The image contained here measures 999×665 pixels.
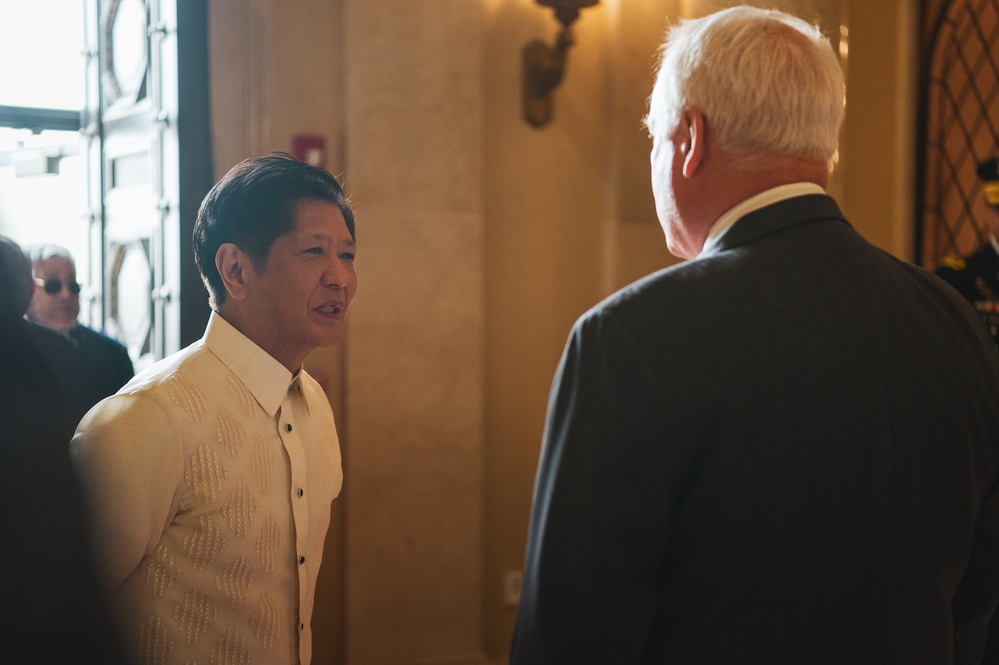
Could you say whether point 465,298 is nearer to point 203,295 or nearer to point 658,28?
point 203,295

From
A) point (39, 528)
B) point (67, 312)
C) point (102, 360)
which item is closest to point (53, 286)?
point (67, 312)

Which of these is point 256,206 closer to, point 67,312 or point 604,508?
point 604,508

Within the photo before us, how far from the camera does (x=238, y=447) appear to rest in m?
1.32

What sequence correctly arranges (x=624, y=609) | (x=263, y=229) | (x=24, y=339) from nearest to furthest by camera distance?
(x=24, y=339) → (x=624, y=609) → (x=263, y=229)

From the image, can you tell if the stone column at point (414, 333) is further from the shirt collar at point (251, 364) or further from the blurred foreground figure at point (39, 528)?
the blurred foreground figure at point (39, 528)

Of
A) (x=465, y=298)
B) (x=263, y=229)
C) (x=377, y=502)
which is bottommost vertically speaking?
(x=377, y=502)

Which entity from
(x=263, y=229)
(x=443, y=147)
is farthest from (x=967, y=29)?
(x=263, y=229)

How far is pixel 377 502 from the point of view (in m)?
3.14

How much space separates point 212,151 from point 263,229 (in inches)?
68.3

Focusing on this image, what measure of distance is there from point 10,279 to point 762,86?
0.88 metres

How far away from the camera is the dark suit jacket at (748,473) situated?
938 millimetres

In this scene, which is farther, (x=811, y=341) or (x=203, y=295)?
(x=203, y=295)

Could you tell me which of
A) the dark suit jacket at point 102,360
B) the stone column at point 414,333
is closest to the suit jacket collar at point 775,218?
the stone column at point 414,333

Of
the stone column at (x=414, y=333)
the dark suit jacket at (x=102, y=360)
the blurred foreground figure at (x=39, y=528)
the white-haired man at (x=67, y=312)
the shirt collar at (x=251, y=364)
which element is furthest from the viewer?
the stone column at (x=414, y=333)
